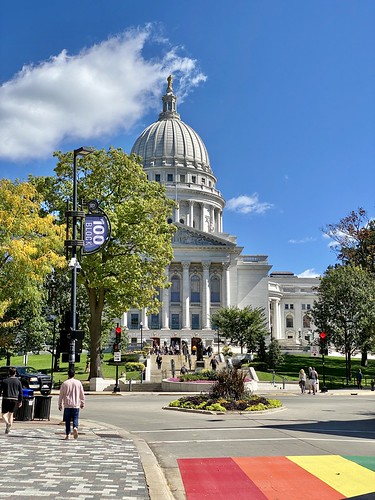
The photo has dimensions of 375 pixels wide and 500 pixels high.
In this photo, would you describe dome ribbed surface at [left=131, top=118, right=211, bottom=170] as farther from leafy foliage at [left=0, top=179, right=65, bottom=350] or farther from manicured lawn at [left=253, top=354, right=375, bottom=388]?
leafy foliage at [left=0, top=179, right=65, bottom=350]

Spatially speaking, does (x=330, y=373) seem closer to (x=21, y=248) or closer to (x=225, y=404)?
(x=225, y=404)

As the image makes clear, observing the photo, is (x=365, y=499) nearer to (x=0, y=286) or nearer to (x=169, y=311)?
(x=0, y=286)

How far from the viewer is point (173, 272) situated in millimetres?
99562

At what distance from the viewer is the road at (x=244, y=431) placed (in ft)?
42.3

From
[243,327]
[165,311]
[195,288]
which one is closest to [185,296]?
[195,288]

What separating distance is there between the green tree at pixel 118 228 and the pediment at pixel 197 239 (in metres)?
59.6

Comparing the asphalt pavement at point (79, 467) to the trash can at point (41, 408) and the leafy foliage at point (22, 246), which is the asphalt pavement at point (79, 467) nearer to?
the trash can at point (41, 408)

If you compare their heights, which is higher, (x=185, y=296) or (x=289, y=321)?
(x=185, y=296)

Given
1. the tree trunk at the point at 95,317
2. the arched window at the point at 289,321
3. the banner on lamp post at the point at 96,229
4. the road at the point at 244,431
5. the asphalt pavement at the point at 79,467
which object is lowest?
the road at the point at 244,431

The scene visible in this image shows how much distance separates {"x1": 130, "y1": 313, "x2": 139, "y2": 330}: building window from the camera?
315ft

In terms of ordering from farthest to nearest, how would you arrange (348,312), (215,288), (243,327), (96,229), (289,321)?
(289,321), (215,288), (243,327), (348,312), (96,229)

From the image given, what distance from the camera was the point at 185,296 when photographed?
97.6m

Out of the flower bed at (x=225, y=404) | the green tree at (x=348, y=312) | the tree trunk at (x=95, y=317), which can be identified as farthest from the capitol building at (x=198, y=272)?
the flower bed at (x=225, y=404)

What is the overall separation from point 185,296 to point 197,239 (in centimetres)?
1028
